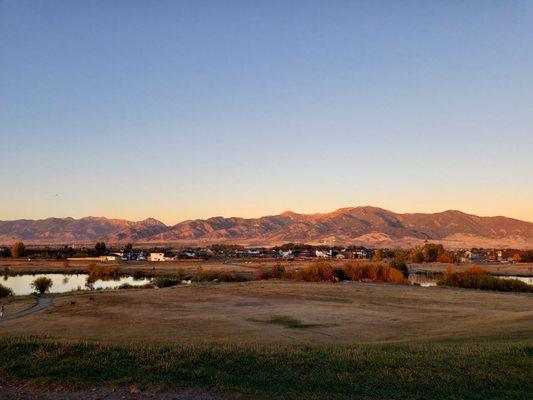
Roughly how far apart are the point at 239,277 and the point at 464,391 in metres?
70.1

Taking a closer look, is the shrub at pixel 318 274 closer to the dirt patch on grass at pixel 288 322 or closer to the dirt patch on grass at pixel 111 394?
the dirt patch on grass at pixel 288 322

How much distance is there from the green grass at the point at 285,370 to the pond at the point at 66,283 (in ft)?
189

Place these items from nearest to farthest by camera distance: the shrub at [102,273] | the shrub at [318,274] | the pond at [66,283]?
the pond at [66,283], the shrub at [318,274], the shrub at [102,273]

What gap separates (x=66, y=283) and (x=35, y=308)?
133 feet

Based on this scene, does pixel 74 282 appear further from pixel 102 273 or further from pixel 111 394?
pixel 111 394

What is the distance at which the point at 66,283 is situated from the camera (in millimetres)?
82750

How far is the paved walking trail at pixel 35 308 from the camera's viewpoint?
1518 inches

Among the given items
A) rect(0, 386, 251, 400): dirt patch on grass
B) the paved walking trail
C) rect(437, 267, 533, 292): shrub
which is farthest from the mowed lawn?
rect(437, 267, 533, 292): shrub

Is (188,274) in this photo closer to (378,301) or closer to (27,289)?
(27,289)

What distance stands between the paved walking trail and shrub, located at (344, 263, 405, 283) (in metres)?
48.5

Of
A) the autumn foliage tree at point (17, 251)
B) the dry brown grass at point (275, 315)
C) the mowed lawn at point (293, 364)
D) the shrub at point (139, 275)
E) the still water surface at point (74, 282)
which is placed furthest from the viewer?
the autumn foliage tree at point (17, 251)

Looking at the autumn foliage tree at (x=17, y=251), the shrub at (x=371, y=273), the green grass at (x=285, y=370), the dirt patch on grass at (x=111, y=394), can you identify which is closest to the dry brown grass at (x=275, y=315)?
the green grass at (x=285, y=370)

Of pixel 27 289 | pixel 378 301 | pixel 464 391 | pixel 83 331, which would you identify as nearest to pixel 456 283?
pixel 378 301

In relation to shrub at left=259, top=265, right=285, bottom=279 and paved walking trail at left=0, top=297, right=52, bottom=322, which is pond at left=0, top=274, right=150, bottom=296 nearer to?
shrub at left=259, top=265, right=285, bottom=279
